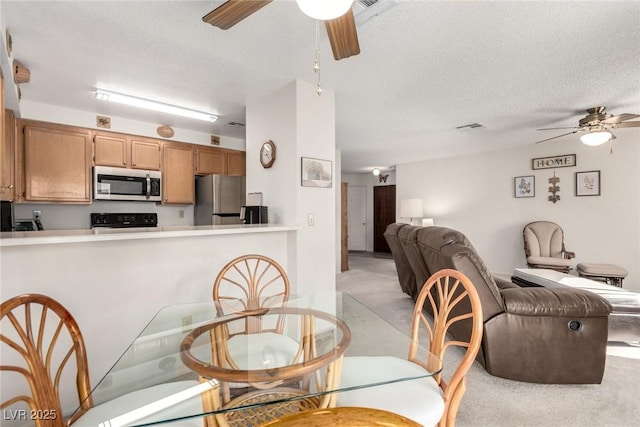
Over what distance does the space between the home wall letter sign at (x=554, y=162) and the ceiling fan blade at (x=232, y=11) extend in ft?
18.5

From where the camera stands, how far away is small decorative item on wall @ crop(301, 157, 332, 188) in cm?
273

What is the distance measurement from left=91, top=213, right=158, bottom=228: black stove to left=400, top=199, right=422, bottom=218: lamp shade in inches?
190

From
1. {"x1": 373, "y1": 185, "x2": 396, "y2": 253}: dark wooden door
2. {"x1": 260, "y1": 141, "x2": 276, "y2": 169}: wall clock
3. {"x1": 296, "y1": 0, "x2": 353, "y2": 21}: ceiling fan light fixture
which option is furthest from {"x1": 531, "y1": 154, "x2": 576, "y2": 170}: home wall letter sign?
{"x1": 296, "y1": 0, "x2": 353, "y2": 21}: ceiling fan light fixture

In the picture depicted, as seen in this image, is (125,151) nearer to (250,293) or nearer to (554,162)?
(250,293)

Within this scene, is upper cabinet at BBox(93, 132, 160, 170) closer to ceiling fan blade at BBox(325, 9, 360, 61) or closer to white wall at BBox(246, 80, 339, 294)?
white wall at BBox(246, 80, 339, 294)

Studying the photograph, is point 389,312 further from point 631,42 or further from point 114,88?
point 114,88

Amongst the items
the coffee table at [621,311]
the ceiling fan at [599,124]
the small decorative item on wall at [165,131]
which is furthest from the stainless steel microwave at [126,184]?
the ceiling fan at [599,124]

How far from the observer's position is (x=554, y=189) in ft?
16.6

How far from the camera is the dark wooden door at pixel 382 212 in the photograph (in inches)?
338

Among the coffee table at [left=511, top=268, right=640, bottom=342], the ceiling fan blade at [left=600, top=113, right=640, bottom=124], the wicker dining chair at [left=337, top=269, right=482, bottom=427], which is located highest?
the ceiling fan blade at [left=600, top=113, right=640, bottom=124]

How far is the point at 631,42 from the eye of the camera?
2.06m

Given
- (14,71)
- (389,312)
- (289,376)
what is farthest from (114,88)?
(389,312)

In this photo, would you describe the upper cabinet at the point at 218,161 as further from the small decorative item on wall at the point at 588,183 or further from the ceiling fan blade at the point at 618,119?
the small decorative item on wall at the point at 588,183

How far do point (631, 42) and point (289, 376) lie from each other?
3029mm
